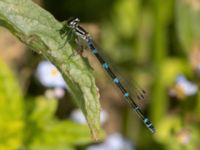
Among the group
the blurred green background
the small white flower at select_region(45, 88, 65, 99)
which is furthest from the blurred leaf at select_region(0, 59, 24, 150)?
the small white flower at select_region(45, 88, 65, 99)

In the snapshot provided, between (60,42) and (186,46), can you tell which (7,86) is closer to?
(60,42)

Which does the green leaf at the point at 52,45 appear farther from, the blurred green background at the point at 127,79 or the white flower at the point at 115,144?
the white flower at the point at 115,144

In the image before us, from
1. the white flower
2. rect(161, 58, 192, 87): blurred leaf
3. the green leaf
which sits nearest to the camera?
the green leaf

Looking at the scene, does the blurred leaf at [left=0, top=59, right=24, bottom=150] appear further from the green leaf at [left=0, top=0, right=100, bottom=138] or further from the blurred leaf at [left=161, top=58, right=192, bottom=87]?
the blurred leaf at [left=161, top=58, right=192, bottom=87]

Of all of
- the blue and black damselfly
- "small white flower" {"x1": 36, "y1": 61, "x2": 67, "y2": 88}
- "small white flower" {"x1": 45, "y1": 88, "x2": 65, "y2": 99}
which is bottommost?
the blue and black damselfly

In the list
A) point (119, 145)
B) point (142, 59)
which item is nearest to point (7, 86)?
point (119, 145)

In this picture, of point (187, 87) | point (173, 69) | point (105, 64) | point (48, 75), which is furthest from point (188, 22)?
point (105, 64)

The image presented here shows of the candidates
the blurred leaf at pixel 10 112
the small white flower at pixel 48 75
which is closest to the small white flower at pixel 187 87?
the small white flower at pixel 48 75

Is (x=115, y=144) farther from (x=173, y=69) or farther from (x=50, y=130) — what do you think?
(x=173, y=69)

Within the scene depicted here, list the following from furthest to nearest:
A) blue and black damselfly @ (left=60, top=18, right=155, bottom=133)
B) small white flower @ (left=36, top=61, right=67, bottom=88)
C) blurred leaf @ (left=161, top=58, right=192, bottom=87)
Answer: blurred leaf @ (left=161, top=58, right=192, bottom=87) < small white flower @ (left=36, top=61, right=67, bottom=88) < blue and black damselfly @ (left=60, top=18, right=155, bottom=133)
